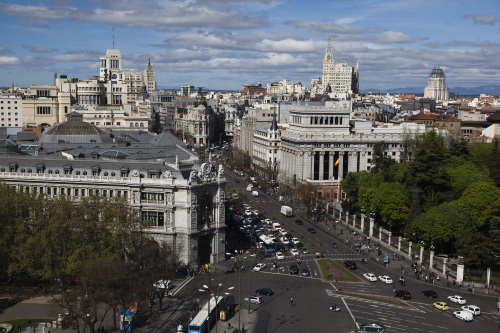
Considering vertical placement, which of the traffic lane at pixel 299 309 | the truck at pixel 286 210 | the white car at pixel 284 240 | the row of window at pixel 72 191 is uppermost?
the row of window at pixel 72 191

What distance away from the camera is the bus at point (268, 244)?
110m

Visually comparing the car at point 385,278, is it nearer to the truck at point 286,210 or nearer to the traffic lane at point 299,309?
the traffic lane at point 299,309

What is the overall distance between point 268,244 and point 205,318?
136 feet

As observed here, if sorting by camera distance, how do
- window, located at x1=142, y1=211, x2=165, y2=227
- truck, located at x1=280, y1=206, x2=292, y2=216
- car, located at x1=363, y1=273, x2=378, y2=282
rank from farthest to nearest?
1. truck, located at x1=280, y1=206, x2=292, y2=216
2. window, located at x1=142, y1=211, x2=165, y2=227
3. car, located at x1=363, y1=273, x2=378, y2=282

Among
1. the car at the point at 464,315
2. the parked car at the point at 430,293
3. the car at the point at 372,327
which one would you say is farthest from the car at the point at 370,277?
the car at the point at 372,327

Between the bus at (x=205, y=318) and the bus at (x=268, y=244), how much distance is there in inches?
1334

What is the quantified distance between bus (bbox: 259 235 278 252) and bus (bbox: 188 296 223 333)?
33.9 m

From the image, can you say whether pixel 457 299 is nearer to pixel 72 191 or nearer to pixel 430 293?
pixel 430 293

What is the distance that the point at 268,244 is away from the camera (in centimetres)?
11194

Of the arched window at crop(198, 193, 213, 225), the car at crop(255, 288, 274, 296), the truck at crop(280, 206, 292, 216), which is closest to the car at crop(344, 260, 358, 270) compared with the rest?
the car at crop(255, 288, 274, 296)

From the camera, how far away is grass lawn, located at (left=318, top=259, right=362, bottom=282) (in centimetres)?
9425

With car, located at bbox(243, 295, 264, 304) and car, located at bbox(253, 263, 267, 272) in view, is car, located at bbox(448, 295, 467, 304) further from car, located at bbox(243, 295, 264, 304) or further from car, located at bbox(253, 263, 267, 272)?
car, located at bbox(253, 263, 267, 272)

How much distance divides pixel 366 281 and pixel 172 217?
31.8m

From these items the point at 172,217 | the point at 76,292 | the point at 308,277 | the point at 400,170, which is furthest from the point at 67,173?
the point at 400,170
